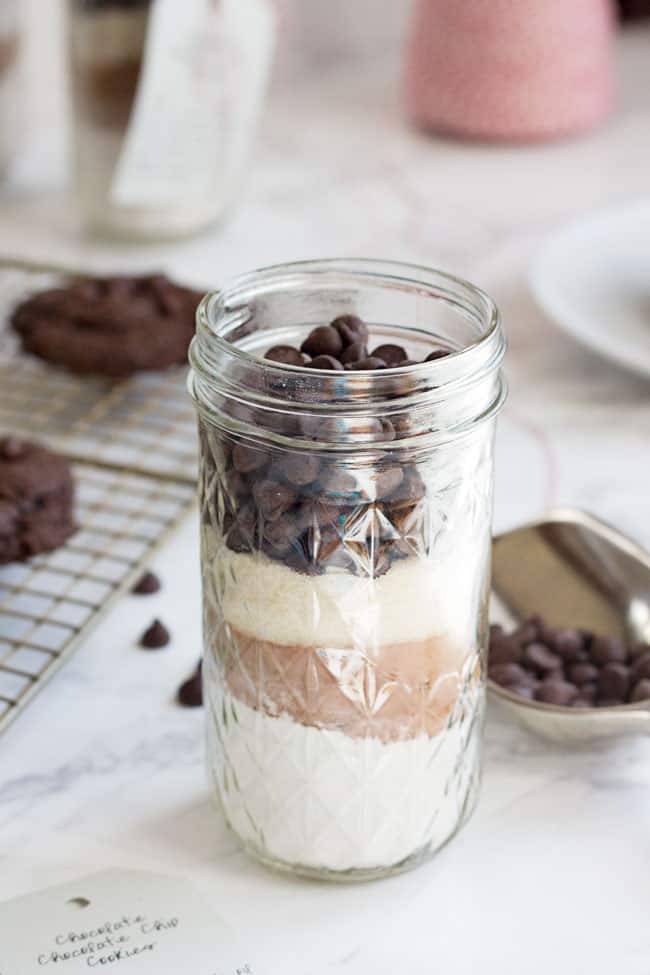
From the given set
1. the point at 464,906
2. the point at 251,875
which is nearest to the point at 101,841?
the point at 251,875

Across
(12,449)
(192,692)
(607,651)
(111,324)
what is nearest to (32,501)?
(12,449)

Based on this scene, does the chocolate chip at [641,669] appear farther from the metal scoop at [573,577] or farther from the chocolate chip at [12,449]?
the chocolate chip at [12,449]

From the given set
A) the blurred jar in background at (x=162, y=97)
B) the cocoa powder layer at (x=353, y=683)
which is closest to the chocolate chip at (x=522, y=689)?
the cocoa powder layer at (x=353, y=683)

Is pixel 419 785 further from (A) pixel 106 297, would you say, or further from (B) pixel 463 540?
(A) pixel 106 297

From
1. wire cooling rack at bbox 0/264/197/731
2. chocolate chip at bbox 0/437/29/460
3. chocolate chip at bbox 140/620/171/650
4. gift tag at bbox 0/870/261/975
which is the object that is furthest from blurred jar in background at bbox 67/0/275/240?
gift tag at bbox 0/870/261/975

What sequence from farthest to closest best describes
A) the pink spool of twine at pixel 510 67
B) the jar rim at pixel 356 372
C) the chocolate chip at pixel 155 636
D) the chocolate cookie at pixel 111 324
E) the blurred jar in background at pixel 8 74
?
the pink spool of twine at pixel 510 67 → the blurred jar in background at pixel 8 74 → the chocolate cookie at pixel 111 324 → the chocolate chip at pixel 155 636 → the jar rim at pixel 356 372

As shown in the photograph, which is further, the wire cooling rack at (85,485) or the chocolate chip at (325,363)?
the wire cooling rack at (85,485)

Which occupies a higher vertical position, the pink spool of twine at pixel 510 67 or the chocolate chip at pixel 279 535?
the chocolate chip at pixel 279 535
